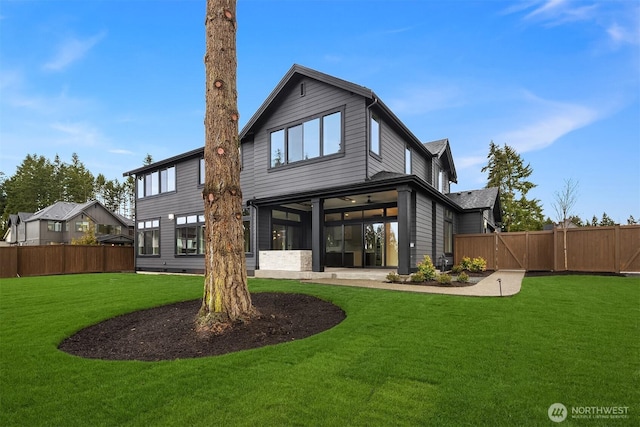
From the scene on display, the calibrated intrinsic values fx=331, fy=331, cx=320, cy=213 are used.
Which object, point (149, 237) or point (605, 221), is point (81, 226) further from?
point (605, 221)

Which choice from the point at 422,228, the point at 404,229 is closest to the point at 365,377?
the point at 404,229

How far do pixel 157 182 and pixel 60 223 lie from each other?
25186 millimetres

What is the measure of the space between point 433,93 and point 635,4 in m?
8.76

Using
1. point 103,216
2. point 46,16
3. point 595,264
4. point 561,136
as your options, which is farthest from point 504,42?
point 103,216

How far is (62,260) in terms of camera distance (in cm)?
1841

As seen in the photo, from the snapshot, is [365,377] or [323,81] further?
[323,81]

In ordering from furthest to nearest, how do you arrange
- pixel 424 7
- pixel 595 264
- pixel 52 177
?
pixel 52 177 → pixel 424 7 → pixel 595 264

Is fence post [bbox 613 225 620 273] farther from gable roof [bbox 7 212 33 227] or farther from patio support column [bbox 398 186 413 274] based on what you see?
gable roof [bbox 7 212 33 227]

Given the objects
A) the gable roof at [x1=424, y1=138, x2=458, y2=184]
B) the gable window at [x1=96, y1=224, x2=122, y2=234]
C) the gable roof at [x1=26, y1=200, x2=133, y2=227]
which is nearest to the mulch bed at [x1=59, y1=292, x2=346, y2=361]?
the gable roof at [x1=424, y1=138, x2=458, y2=184]

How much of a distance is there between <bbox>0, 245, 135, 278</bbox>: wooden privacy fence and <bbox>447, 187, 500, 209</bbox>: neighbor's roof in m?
20.1

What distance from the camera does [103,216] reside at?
38.9 metres

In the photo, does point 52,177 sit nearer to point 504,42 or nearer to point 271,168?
point 271,168

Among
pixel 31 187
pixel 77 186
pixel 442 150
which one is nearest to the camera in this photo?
pixel 442 150

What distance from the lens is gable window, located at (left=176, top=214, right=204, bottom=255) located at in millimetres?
16188
